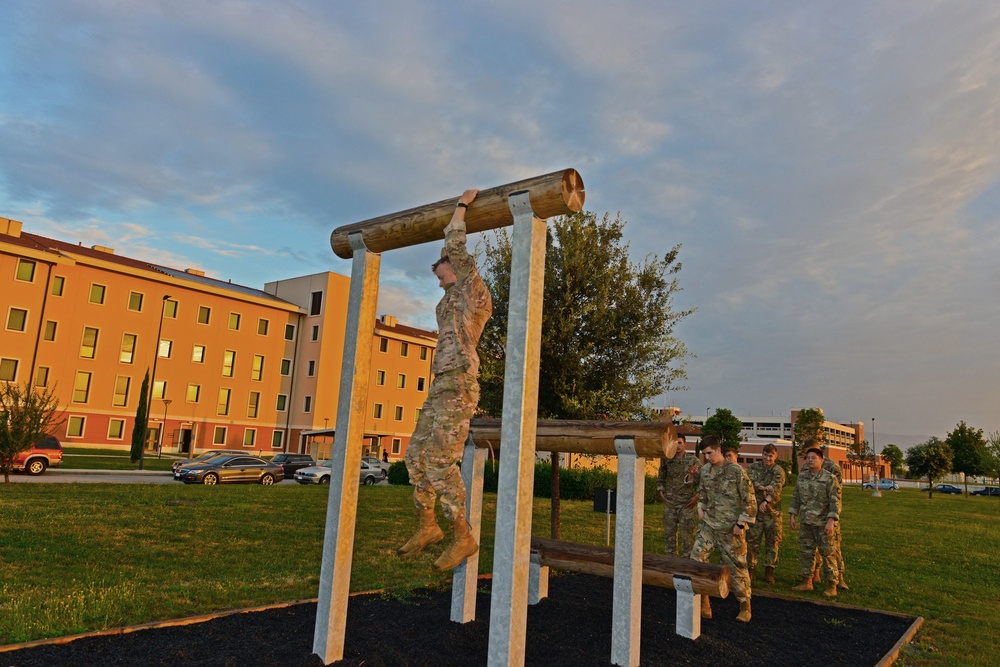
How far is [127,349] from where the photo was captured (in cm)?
4347

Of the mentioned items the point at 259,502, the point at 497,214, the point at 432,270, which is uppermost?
the point at 497,214

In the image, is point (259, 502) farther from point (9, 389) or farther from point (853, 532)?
point (853, 532)

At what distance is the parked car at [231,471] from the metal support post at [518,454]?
24.8 metres

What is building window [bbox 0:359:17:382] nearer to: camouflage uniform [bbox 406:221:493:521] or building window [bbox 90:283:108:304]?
building window [bbox 90:283:108:304]

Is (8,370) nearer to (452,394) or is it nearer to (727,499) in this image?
(727,499)

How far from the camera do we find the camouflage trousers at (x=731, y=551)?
287 inches

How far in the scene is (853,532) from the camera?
19.4 metres

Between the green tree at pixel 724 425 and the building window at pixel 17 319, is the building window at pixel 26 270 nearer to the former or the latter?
the building window at pixel 17 319

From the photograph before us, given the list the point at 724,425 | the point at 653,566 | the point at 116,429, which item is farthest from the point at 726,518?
the point at 116,429

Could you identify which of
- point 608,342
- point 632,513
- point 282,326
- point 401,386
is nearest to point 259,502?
point 608,342

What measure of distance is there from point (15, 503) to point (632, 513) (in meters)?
14.5

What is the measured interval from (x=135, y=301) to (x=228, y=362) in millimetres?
7998

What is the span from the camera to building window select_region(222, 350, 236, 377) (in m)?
48.5

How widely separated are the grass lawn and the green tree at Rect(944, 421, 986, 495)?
5086cm
